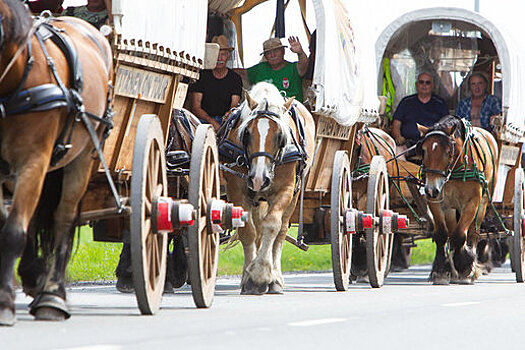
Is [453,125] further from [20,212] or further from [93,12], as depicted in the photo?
[20,212]

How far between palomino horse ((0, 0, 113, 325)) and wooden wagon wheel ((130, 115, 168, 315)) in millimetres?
290

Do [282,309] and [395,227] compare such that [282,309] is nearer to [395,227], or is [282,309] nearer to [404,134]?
[395,227]

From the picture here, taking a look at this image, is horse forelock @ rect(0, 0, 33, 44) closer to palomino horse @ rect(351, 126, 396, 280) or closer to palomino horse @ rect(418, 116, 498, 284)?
palomino horse @ rect(351, 126, 396, 280)

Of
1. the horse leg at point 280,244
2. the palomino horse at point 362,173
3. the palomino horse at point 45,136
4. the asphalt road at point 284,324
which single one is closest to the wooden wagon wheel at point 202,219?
the asphalt road at point 284,324

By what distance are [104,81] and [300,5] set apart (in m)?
5.90

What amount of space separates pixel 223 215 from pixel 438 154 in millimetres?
4938

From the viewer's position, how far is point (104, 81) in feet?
23.4

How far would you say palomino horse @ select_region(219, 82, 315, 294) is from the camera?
990 cm

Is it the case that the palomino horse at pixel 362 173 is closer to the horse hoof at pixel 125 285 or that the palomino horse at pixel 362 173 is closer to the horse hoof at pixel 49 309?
the horse hoof at pixel 125 285

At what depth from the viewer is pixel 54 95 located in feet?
20.6

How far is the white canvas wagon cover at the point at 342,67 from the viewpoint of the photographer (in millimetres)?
11492

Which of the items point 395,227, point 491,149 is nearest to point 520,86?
point 491,149

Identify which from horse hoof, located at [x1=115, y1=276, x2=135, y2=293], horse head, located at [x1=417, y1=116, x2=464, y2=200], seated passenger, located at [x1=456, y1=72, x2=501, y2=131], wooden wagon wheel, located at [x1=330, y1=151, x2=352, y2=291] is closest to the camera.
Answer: horse hoof, located at [x1=115, y1=276, x2=135, y2=293]

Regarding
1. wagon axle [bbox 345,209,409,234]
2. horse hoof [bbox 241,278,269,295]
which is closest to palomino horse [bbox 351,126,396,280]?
wagon axle [bbox 345,209,409,234]
